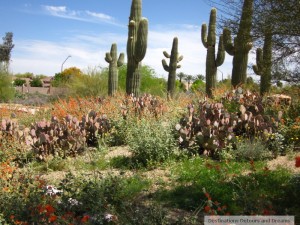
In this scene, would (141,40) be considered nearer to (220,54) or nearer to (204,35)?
(220,54)

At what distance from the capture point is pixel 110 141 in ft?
29.6

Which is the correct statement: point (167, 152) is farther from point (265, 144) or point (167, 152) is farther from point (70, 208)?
point (70, 208)

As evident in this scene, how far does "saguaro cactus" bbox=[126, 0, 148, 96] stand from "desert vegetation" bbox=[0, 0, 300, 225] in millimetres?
4061

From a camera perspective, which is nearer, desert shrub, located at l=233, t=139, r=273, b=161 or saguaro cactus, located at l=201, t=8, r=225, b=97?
desert shrub, located at l=233, t=139, r=273, b=161

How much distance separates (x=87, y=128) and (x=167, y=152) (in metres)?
2.65

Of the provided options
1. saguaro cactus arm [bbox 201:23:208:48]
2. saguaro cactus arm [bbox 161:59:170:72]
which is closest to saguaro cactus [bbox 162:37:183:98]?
saguaro cactus arm [bbox 161:59:170:72]

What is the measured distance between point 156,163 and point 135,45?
11.0 metres

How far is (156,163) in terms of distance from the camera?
6.89 metres

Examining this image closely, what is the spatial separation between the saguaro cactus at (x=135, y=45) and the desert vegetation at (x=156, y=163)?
4061mm

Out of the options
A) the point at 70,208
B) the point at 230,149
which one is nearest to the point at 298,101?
the point at 230,149

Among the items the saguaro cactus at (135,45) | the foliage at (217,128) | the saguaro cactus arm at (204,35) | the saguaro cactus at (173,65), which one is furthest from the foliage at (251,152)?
the saguaro cactus at (173,65)

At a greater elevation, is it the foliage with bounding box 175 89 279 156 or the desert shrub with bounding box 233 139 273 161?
the foliage with bounding box 175 89 279 156

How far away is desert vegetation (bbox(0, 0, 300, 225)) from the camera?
4.48m

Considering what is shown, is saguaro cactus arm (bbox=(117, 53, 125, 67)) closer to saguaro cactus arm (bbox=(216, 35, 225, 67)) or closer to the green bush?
saguaro cactus arm (bbox=(216, 35, 225, 67))
